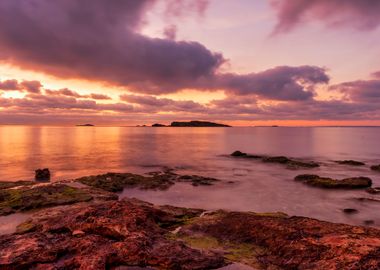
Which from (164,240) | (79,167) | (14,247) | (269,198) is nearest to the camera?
(14,247)

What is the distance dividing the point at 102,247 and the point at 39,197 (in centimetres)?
1305

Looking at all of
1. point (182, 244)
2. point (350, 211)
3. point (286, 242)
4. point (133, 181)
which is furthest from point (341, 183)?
point (182, 244)

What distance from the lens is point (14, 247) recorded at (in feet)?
35.1

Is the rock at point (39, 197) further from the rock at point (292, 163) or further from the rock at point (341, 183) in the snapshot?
the rock at point (292, 163)

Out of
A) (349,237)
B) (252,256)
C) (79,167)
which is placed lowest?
(79,167)

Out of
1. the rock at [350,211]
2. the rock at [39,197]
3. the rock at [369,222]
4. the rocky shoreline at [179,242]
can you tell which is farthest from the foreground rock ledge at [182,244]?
the rock at [350,211]

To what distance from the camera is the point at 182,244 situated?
11477 mm

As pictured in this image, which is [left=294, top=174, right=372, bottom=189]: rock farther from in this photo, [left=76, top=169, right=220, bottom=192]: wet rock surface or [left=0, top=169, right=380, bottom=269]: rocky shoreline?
[left=0, top=169, right=380, bottom=269]: rocky shoreline

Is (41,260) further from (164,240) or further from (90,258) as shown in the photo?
(164,240)

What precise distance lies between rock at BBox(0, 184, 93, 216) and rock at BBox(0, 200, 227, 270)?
745 centimetres

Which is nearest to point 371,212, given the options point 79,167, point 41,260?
point 41,260

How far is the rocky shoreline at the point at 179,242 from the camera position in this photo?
991cm

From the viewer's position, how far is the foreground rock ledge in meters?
9.89

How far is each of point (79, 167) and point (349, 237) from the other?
1928 inches
